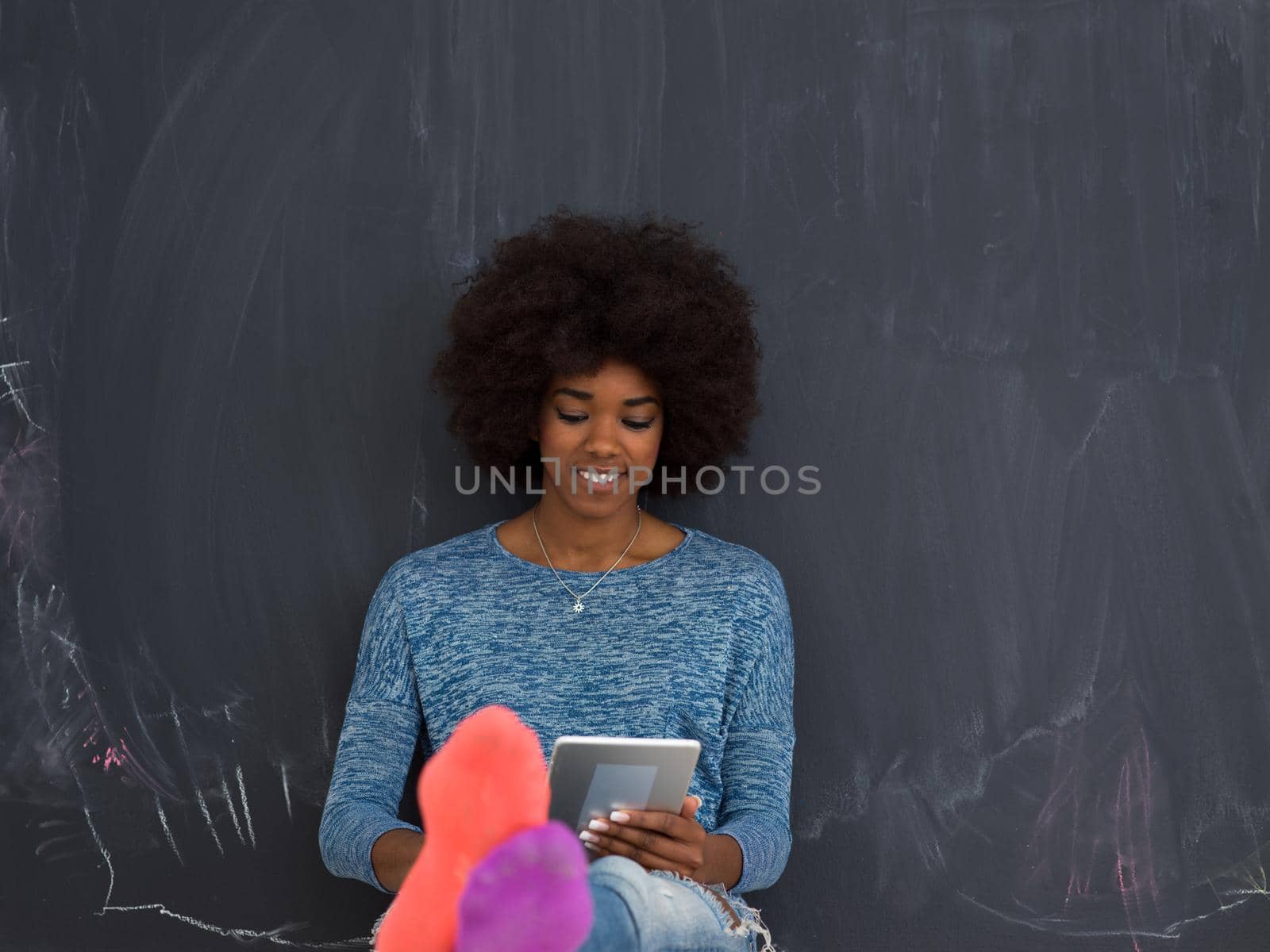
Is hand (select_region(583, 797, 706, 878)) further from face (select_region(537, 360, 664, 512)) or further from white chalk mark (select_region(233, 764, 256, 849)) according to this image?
white chalk mark (select_region(233, 764, 256, 849))

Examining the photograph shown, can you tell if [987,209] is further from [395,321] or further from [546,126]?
[395,321]

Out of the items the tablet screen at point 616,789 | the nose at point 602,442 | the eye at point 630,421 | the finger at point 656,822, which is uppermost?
the eye at point 630,421

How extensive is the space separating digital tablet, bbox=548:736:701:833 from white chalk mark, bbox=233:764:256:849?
2.06ft

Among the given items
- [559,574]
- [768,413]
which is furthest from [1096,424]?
[559,574]

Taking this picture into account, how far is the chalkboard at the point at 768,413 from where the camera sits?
156 centimetres

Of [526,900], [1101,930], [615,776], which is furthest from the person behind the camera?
[1101,930]

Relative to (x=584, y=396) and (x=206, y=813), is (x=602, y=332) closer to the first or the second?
(x=584, y=396)

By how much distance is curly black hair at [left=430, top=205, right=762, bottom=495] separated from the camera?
143 centimetres

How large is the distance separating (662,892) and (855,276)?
865 mm

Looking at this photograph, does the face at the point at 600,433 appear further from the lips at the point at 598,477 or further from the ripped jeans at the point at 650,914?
the ripped jeans at the point at 650,914

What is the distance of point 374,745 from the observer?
55.3 inches

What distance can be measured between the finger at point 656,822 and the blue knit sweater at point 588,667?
0.20 meters

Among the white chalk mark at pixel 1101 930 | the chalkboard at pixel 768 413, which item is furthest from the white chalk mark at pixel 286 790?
the white chalk mark at pixel 1101 930

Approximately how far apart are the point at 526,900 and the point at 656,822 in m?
0.25
